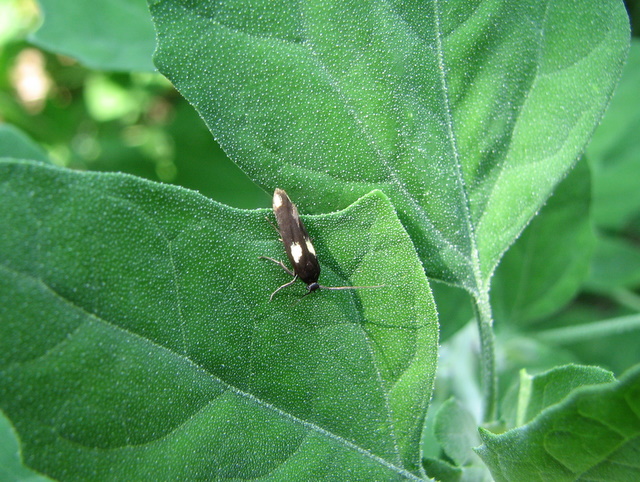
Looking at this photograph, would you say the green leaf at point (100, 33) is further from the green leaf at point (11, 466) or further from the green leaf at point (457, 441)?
the green leaf at point (457, 441)

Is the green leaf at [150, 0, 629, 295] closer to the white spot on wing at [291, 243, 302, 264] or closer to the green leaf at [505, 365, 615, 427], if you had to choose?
the white spot on wing at [291, 243, 302, 264]

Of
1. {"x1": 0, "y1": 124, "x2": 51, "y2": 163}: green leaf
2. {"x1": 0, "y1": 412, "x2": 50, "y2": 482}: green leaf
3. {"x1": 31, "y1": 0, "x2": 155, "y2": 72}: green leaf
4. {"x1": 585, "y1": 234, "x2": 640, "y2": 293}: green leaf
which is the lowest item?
{"x1": 585, "y1": 234, "x2": 640, "y2": 293}: green leaf

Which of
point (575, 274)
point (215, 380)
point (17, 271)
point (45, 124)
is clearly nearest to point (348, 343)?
point (215, 380)

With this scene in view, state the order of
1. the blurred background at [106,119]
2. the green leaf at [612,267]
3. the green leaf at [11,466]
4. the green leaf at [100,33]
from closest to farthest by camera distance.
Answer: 1. the green leaf at [11,466]
2. the green leaf at [100,33]
3. the green leaf at [612,267]
4. the blurred background at [106,119]

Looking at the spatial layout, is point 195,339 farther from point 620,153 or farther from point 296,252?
point 620,153

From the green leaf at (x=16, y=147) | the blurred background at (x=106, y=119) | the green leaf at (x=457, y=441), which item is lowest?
the blurred background at (x=106, y=119)

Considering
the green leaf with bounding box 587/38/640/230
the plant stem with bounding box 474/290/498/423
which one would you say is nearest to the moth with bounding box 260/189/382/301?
the plant stem with bounding box 474/290/498/423

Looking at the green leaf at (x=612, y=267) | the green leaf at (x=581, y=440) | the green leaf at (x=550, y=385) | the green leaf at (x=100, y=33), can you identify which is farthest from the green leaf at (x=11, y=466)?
the green leaf at (x=612, y=267)

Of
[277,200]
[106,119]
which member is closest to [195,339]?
[277,200]
